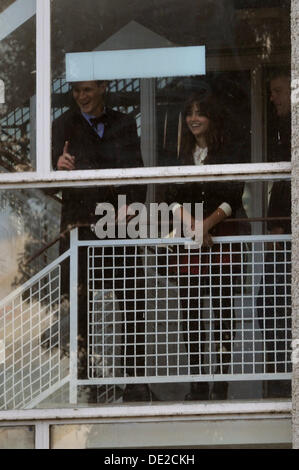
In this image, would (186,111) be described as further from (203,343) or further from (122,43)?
(203,343)

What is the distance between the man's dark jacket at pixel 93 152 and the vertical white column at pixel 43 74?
0.05 m

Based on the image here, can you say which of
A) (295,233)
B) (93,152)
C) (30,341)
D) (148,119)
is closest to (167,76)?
(148,119)

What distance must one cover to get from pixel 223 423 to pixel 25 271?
3.96 feet

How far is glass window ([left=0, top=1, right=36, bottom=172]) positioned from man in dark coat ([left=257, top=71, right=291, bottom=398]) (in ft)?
3.96

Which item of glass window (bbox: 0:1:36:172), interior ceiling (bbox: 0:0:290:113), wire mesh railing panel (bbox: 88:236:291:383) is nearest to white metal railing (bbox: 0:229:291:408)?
wire mesh railing panel (bbox: 88:236:291:383)

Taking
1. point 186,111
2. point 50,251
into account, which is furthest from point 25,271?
point 186,111

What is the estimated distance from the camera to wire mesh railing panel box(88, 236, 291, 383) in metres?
7.15

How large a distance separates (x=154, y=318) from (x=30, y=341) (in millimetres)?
Answer: 615

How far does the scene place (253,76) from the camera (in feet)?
24.0

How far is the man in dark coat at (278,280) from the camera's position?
281 inches

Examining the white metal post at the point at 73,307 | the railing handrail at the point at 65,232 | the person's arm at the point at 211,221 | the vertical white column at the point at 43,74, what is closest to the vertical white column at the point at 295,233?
the railing handrail at the point at 65,232

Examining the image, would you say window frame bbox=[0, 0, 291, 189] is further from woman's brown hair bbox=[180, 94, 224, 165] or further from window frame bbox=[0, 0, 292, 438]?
woman's brown hair bbox=[180, 94, 224, 165]

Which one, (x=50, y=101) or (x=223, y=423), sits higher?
(x=50, y=101)
